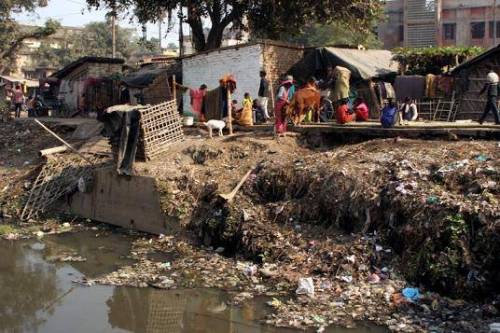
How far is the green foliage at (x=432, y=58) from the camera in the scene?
16.2 m

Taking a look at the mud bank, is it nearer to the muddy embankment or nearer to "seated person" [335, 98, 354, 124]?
the muddy embankment

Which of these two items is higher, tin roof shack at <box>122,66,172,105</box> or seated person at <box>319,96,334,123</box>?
tin roof shack at <box>122,66,172,105</box>

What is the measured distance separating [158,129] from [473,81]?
325 inches

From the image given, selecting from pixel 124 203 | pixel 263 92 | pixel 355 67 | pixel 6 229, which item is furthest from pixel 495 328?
pixel 355 67

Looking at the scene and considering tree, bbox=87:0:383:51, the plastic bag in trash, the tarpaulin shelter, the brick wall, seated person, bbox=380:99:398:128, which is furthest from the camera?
tree, bbox=87:0:383:51

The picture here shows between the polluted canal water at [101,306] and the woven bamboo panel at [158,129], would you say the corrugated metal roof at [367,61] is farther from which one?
the polluted canal water at [101,306]

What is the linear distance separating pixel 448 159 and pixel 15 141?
13021 mm

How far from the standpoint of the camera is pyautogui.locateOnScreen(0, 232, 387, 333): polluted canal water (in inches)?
295

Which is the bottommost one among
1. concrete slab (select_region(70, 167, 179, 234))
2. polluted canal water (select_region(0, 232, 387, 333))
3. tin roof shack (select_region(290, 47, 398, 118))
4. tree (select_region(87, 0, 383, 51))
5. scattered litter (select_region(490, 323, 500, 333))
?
polluted canal water (select_region(0, 232, 387, 333))

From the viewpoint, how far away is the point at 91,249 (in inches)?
421

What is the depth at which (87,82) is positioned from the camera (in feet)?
75.0

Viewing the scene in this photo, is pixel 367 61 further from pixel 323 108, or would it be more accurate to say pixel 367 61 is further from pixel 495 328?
pixel 495 328

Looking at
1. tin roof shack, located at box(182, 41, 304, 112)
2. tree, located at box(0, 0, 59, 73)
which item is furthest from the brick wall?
tree, located at box(0, 0, 59, 73)

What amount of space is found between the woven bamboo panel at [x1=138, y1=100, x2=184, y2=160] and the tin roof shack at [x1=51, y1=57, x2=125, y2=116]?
9718 mm
